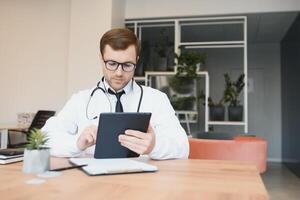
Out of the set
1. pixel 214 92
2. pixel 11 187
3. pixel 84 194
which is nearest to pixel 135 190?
pixel 84 194

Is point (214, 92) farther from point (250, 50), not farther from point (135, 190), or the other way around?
point (135, 190)

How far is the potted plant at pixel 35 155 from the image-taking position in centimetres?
94

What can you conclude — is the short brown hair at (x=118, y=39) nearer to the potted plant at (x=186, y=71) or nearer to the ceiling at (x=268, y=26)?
the potted plant at (x=186, y=71)

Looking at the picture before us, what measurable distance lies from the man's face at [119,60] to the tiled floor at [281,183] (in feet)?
8.60

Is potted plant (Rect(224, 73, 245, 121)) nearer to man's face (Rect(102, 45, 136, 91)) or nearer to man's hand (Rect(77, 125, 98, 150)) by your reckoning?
man's face (Rect(102, 45, 136, 91))

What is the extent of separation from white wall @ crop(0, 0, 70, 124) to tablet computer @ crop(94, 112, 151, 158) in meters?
3.87

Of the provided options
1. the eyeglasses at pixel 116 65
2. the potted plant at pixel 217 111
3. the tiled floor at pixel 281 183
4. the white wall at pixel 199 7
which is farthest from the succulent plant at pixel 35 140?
the white wall at pixel 199 7

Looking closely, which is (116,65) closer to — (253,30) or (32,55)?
→ (32,55)

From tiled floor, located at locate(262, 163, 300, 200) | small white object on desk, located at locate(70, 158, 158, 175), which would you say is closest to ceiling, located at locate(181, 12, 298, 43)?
tiled floor, located at locate(262, 163, 300, 200)

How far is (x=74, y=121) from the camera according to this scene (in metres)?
1.58

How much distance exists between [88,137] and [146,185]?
0.43m

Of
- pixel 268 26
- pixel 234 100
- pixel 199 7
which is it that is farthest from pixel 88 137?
pixel 268 26

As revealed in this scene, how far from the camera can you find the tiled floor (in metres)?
3.79

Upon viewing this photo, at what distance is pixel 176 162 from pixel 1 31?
15.6 feet
